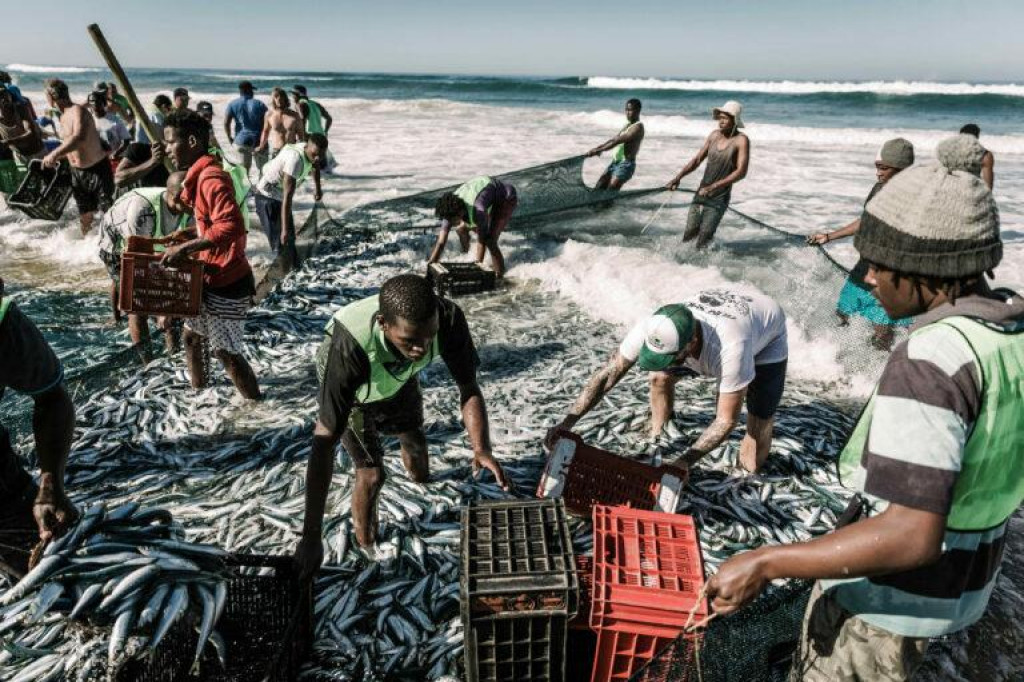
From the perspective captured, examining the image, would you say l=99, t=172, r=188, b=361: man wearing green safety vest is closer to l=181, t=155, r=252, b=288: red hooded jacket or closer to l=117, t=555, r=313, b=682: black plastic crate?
l=181, t=155, r=252, b=288: red hooded jacket

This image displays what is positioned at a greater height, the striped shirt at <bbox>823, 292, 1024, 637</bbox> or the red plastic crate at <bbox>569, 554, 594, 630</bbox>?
the striped shirt at <bbox>823, 292, 1024, 637</bbox>

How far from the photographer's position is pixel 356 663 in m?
3.25

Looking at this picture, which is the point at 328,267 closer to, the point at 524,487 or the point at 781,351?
the point at 524,487

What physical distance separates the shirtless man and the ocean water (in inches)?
70.4

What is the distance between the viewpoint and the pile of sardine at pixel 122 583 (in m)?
2.17

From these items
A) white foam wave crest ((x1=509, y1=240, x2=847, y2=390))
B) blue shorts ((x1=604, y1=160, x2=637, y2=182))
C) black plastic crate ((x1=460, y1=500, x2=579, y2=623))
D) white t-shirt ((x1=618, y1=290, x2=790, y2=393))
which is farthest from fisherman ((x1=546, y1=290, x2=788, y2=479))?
blue shorts ((x1=604, y1=160, x2=637, y2=182))

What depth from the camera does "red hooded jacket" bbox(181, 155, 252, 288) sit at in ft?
15.5

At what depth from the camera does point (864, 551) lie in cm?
153

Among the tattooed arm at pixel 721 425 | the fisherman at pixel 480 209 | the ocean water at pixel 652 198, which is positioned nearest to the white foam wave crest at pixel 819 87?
the ocean water at pixel 652 198

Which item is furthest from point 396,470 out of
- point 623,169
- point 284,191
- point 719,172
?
point 623,169

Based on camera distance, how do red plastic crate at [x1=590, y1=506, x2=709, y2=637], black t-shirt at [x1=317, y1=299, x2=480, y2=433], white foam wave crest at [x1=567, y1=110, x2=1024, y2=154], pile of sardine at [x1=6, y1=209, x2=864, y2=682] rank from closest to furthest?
red plastic crate at [x1=590, y1=506, x2=709, y2=637]
black t-shirt at [x1=317, y1=299, x2=480, y2=433]
pile of sardine at [x1=6, y1=209, x2=864, y2=682]
white foam wave crest at [x1=567, y1=110, x2=1024, y2=154]

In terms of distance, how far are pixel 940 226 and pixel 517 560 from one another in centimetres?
184

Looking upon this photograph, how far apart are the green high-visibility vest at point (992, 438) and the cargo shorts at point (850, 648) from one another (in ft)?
1.45

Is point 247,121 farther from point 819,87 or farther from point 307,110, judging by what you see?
point 819,87
